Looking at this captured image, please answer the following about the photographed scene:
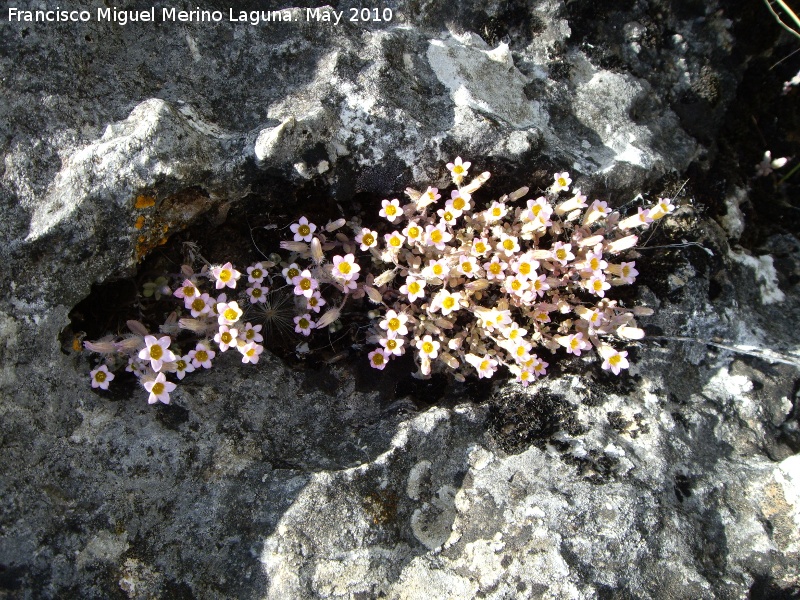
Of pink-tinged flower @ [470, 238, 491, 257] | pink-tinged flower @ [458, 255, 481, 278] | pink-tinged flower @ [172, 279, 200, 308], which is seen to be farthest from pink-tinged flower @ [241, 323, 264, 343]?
pink-tinged flower @ [470, 238, 491, 257]

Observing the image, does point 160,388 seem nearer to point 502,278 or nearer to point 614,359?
point 502,278

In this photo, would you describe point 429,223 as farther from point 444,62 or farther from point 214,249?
point 214,249

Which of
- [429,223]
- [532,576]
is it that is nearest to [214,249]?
[429,223]

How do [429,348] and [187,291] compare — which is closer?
[187,291]

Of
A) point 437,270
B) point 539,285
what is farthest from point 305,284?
point 539,285

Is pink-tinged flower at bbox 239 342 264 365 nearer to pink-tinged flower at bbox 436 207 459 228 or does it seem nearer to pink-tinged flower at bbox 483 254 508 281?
pink-tinged flower at bbox 436 207 459 228
